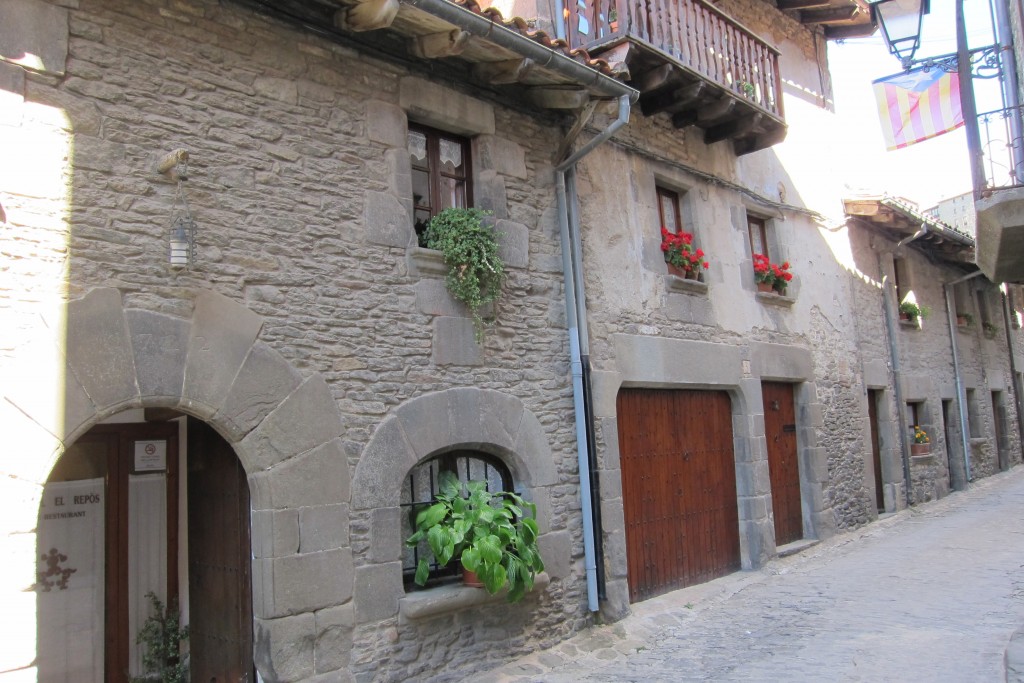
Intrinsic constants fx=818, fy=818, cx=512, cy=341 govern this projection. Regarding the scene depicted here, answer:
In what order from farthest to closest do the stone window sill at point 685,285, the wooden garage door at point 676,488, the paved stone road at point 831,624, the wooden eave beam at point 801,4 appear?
the wooden eave beam at point 801,4 → the stone window sill at point 685,285 → the wooden garage door at point 676,488 → the paved stone road at point 831,624

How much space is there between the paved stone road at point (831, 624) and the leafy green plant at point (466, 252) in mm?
2566

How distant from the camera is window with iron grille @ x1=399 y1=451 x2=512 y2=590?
18.1 feet

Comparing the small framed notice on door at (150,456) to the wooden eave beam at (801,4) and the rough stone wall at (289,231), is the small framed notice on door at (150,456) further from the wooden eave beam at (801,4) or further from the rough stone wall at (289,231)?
the wooden eave beam at (801,4)

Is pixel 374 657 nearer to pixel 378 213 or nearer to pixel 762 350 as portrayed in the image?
pixel 378 213

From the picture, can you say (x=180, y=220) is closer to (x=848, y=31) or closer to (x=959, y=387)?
(x=848, y=31)

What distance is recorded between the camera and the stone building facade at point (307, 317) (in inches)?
157

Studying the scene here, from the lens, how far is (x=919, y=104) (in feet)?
24.7

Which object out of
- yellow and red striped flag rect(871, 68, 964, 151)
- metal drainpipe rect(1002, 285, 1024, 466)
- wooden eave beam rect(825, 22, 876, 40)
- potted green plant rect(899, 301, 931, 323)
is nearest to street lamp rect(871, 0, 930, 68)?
yellow and red striped flag rect(871, 68, 964, 151)

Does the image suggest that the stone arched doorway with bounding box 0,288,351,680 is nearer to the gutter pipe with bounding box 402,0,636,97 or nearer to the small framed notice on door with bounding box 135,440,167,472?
the small framed notice on door with bounding box 135,440,167,472

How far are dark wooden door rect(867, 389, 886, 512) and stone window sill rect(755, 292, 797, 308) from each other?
2857mm

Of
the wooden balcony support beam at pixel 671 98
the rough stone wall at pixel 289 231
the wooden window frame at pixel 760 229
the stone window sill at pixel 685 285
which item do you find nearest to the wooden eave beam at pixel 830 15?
the wooden window frame at pixel 760 229

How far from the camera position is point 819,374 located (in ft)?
33.3

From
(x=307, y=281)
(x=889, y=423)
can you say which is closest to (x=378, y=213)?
(x=307, y=281)

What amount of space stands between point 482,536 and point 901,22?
581cm
